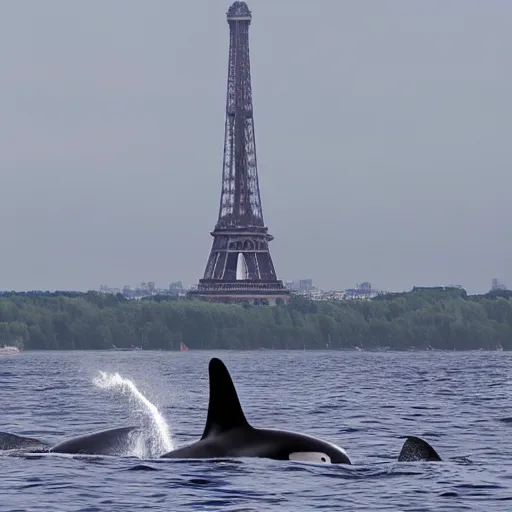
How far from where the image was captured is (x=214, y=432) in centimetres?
2925

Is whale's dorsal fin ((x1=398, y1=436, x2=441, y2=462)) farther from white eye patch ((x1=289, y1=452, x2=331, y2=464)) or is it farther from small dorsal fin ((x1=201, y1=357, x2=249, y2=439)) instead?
small dorsal fin ((x1=201, y1=357, x2=249, y2=439))

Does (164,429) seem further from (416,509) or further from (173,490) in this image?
(416,509)

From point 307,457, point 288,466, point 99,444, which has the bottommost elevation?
point 288,466

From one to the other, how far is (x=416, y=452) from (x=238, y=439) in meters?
3.48

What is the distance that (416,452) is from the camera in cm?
3028

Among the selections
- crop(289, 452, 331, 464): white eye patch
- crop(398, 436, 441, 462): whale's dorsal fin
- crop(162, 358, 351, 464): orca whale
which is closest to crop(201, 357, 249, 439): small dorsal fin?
crop(162, 358, 351, 464): orca whale

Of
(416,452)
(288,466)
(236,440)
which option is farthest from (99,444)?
(416,452)

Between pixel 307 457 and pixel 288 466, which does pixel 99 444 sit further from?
pixel 307 457

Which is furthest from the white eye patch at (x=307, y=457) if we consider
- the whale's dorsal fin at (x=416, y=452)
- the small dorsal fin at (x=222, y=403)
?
the whale's dorsal fin at (x=416, y=452)

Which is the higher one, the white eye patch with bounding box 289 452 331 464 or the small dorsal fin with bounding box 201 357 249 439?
the small dorsal fin with bounding box 201 357 249 439

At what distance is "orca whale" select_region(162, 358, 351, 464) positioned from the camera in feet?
93.3

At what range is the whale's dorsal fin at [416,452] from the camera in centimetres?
3006

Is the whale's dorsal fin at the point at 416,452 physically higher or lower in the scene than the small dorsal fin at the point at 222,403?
lower

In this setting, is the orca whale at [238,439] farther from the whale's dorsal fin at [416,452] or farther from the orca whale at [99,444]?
the orca whale at [99,444]
